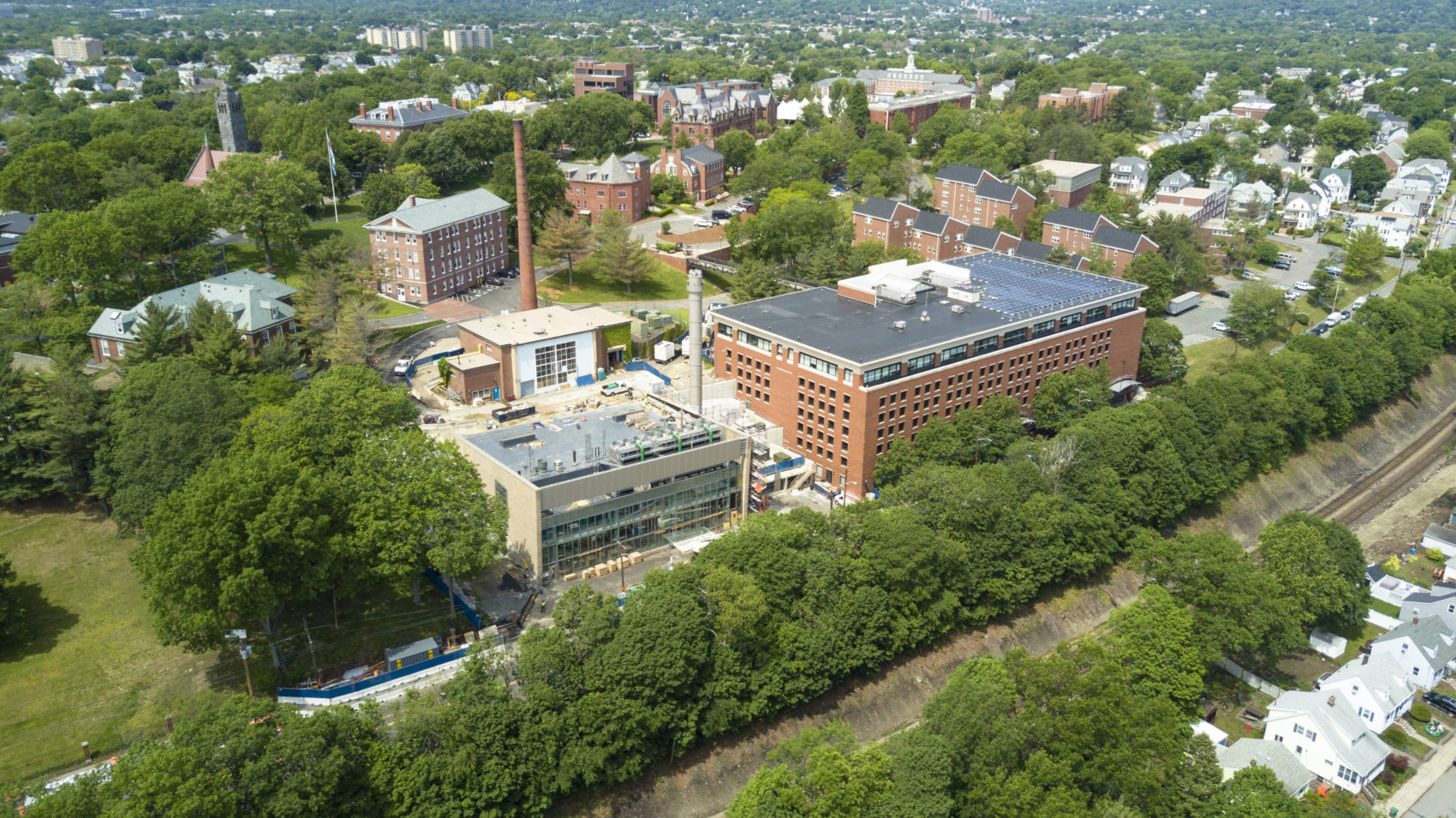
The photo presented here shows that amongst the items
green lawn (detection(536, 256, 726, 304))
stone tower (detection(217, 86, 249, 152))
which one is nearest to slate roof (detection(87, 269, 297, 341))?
green lawn (detection(536, 256, 726, 304))

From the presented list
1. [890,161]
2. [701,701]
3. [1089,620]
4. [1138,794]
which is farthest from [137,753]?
[890,161]

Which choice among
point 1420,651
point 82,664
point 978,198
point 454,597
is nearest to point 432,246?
point 454,597

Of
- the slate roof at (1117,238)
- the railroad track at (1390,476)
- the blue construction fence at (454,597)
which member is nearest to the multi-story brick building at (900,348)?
the railroad track at (1390,476)

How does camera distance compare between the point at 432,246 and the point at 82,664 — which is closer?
the point at 82,664

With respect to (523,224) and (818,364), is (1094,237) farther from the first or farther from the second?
(523,224)

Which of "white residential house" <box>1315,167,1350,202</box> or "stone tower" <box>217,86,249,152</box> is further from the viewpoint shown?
"white residential house" <box>1315,167,1350,202</box>

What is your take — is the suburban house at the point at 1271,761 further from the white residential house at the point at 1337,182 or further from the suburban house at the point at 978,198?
the white residential house at the point at 1337,182

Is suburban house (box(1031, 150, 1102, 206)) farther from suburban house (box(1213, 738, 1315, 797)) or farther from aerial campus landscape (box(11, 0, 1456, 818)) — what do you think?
suburban house (box(1213, 738, 1315, 797))

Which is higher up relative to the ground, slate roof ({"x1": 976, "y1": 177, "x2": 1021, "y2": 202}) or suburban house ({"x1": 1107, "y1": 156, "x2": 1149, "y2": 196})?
slate roof ({"x1": 976, "y1": 177, "x2": 1021, "y2": 202})
